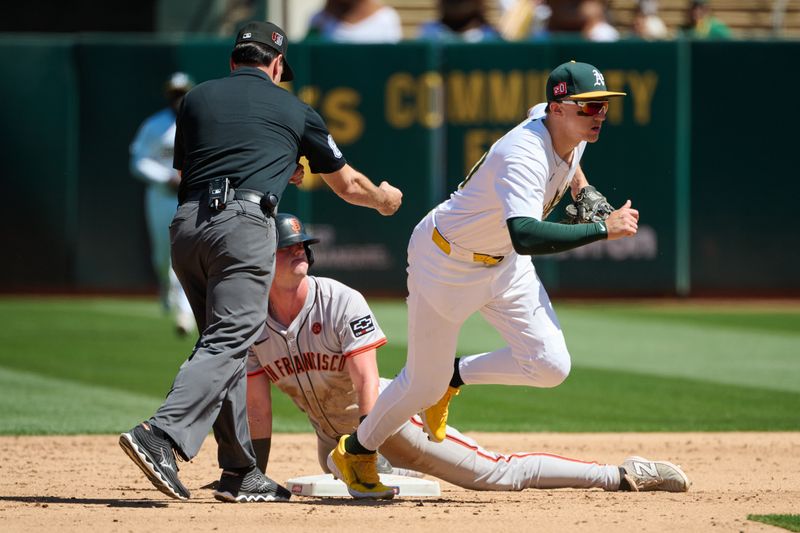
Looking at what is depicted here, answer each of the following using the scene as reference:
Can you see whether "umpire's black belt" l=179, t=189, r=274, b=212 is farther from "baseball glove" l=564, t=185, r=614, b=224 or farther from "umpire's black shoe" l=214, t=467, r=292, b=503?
"baseball glove" l=564, t=185, r=614, b=224

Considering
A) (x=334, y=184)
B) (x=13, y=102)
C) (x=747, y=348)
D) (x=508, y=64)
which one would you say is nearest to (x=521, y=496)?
(x=334, y=184)

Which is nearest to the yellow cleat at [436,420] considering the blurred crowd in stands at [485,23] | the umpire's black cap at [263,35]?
the umpire's black cap at [263,35]

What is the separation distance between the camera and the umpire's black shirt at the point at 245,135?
5.86 metres

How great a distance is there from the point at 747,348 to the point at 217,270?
785 centimetres

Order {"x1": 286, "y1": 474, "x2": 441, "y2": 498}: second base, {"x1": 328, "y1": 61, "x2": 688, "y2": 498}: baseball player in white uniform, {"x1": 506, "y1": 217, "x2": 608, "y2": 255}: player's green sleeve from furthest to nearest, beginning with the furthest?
{"x1": 286, "y1": 474, "x2": 441, "y2": 498}: second base → {"x1": 328, "y1": 61, "x2": 688, "y2": 498}: baseball player in white uniform → {"x1": 506, "y1": 217, "x2": 608, "y2": 255}: player's green sleeve

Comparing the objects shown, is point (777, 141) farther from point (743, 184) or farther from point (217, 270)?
point (217, 270)

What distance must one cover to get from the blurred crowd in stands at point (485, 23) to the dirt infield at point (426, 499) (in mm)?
8959

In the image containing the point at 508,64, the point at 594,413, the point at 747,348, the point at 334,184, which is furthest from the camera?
the point at 508,64

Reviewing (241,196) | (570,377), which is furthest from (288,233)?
(570,377)

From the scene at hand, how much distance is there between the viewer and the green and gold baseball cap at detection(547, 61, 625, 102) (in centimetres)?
588

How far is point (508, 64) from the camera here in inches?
637

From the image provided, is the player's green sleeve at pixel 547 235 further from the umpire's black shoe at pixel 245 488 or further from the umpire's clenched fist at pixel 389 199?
the umpire's black shoe at pixel 245 488

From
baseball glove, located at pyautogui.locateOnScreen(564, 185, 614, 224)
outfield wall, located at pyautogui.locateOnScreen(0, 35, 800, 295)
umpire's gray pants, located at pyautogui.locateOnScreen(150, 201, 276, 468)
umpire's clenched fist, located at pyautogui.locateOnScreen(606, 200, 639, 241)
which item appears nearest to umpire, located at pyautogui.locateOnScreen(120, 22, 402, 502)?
umpire's gray pants, located at pyautogui.locateOnScreen(150, 201, 276, 468)

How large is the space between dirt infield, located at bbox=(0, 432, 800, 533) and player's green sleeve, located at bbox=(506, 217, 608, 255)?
108cm
